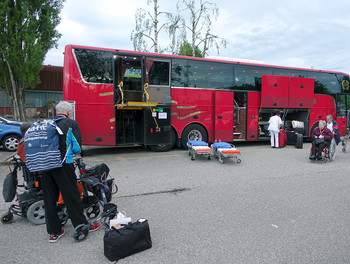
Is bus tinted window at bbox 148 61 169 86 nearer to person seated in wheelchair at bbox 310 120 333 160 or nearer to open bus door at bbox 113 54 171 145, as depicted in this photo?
open bus door at bbox 113 54 171 145

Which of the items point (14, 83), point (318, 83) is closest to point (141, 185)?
point (318, 83)

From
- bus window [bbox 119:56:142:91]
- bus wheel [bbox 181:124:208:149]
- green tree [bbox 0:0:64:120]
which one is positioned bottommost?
bus wheel [bbox 181:124:208:149]

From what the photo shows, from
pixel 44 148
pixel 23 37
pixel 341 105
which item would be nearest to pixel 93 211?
pixel 44 148

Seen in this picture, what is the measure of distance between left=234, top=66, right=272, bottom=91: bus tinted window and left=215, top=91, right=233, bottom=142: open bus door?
747 millimetres

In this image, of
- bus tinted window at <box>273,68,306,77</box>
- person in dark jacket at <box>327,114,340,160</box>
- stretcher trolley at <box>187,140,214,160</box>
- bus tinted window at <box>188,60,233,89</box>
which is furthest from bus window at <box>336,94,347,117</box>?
A: stretcher trolley at <box>187,140,214,160</box>

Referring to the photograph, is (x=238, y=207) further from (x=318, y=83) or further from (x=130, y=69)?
(x=318, y=83)

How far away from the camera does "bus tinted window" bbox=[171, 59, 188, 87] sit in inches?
374

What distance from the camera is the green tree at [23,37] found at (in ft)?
49.8

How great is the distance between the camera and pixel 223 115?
10.4 m

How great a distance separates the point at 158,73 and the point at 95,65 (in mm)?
2222

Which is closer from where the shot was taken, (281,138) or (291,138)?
(281,138)

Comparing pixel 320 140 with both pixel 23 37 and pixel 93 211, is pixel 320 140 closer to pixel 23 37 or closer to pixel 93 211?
pixel 93 211

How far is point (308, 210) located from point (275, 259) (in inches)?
67.0

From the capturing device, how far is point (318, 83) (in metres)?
12.3
